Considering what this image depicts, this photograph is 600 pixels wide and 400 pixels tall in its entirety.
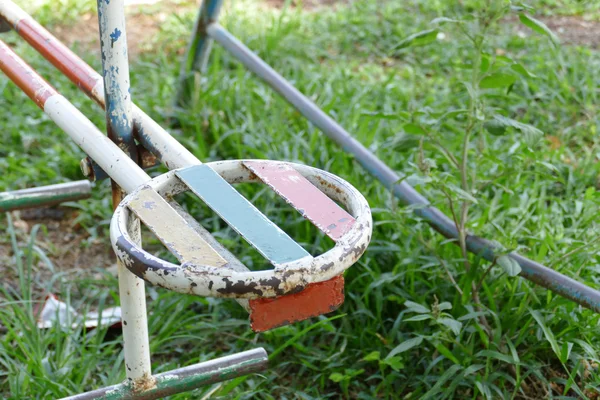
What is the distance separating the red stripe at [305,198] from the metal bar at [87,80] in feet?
0.48

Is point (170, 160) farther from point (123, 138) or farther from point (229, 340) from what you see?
point (229, 340)

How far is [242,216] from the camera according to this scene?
3.39ft

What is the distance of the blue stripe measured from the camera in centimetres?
97

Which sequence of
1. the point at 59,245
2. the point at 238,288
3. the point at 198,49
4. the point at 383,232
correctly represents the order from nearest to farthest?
1. the point at 238,288
2. the point at 383,232
3. the point at 59,245
4. the point at 198,49

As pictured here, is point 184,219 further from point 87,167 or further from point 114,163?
point 87,167

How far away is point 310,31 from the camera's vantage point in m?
3.60

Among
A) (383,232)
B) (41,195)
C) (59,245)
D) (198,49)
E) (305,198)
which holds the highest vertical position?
(305,198)

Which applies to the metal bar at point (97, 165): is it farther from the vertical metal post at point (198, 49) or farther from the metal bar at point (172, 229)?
the vertical metal post at point (198, 49)

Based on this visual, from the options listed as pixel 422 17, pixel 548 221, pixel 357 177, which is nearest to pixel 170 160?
pixel 357 177

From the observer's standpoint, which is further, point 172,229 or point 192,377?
point 192,377

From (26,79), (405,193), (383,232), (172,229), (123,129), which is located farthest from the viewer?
(383,232)

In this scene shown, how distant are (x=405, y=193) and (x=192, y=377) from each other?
699mm

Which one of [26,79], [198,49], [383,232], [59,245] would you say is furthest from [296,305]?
[198,49]

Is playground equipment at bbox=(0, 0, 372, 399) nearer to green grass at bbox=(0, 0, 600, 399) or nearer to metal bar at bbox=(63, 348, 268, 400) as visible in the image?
metal bar at bbox=(63, 348, 268, 400)
